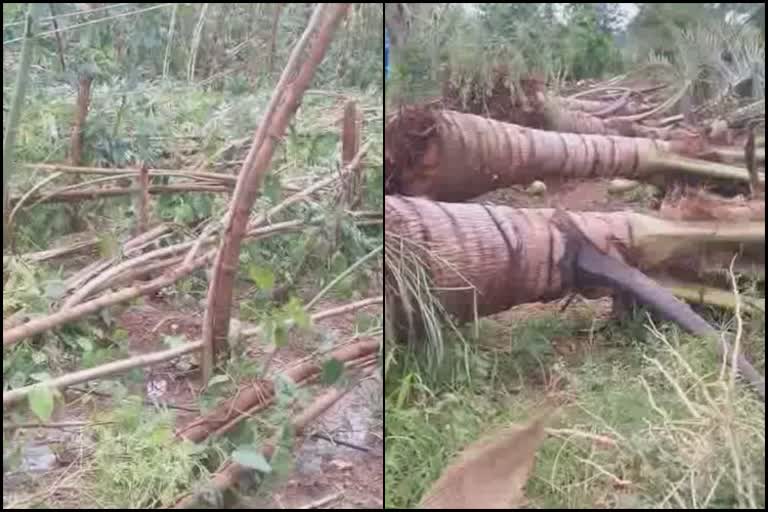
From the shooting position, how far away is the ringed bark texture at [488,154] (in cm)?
160

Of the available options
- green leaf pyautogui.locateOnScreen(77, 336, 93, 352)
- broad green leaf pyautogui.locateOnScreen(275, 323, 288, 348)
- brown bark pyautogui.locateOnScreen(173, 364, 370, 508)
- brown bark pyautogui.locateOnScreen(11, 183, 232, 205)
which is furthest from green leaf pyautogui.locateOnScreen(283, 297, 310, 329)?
green leaf pyautogui.locateOnScreen(77, 336, 93, 352)

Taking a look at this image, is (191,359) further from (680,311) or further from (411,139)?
(680,311)

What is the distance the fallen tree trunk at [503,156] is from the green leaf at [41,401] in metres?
0.72

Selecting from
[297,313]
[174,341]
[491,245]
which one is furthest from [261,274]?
[491,245]

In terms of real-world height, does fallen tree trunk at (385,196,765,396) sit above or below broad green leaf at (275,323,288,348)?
above

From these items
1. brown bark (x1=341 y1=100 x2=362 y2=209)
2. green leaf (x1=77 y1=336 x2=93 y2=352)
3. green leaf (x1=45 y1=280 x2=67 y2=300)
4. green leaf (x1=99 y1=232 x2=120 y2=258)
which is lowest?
green leaf (x1=77 y1=336 x2=93 y2=352)

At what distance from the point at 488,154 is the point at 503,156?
0.03 m

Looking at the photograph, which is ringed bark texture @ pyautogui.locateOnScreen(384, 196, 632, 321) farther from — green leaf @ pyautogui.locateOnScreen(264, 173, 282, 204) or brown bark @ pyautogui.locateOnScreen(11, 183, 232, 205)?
brown bark @ pyautogui.locateOnScreen(11, 183, 232, 205)

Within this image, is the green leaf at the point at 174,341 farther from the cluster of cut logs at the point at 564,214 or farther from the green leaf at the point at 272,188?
the cluster of cut logs at the point at 564,214

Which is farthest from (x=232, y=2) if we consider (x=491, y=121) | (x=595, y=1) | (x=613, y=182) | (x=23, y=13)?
(x=613, y=182)

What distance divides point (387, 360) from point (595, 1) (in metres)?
0.69

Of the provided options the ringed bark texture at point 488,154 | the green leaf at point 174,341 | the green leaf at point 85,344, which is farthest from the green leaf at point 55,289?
the ringed bark texture at point 488,154

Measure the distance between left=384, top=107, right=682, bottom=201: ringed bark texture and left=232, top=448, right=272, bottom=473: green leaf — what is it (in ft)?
1.73

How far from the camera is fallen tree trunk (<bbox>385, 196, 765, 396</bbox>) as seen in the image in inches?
63.6
